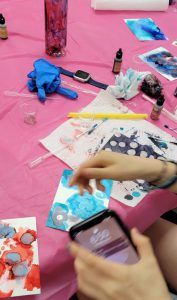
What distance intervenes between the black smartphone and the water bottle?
76 centimetres

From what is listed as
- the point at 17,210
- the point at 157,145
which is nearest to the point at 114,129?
the point at 157,145

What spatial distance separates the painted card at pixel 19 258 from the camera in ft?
2.01

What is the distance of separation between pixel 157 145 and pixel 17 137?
413mm

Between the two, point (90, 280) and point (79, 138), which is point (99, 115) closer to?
point (79, 138)

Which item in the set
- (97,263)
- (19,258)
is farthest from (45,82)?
(97,263)

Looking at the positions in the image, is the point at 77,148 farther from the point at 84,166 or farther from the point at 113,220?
the point at 113,220

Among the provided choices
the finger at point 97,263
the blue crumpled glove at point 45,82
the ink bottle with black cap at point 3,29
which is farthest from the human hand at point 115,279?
the ink bottle with black cap at point 3,29

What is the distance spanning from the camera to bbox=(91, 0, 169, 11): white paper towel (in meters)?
1.38

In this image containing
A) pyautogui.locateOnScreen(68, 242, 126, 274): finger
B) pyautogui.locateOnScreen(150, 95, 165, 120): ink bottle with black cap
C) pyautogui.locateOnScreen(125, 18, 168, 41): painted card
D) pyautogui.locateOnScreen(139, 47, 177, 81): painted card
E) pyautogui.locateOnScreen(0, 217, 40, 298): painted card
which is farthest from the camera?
pyautogui.locateOnScreen(125, 18, 168, 41): painted card

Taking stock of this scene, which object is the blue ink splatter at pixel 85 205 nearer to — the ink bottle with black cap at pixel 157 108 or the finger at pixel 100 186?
the finger at pixel 100 186

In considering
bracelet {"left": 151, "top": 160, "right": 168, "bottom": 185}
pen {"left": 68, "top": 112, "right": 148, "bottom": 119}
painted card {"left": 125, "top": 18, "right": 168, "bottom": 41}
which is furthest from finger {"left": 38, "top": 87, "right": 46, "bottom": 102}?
painted card {"left": 125, "top": 18, "right": 168, "bottom": 41}

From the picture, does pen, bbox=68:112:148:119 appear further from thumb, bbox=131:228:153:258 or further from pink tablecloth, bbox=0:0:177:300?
thumb, bbox=131:228:153:258

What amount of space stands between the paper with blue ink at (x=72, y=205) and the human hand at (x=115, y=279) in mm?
238

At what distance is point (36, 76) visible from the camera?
982mm
